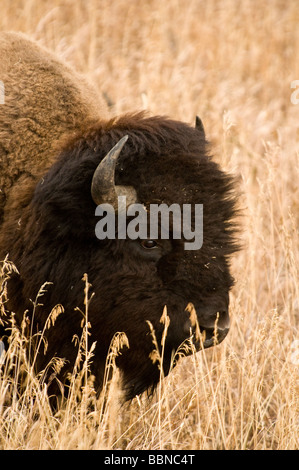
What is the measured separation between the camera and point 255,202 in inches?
231

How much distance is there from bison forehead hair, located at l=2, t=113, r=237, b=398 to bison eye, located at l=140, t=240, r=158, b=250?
2 cm

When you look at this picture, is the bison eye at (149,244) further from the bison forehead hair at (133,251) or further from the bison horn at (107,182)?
the bison horn at (107,182)

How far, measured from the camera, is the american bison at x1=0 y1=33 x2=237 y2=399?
3.10 metres

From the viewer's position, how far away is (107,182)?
304 centimetres

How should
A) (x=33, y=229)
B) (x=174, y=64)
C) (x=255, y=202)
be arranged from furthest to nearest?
(x=174, y=64)
(x=255, y=202)
(x=33, y=229)

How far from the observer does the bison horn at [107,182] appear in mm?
3031

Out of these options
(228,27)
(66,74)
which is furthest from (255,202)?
(228,27)

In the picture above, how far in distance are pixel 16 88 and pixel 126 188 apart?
3.49ft

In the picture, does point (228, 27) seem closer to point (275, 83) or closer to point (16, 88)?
point (275, 83)

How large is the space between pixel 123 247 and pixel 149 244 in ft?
0.42

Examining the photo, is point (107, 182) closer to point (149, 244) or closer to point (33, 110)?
point (149, 244)

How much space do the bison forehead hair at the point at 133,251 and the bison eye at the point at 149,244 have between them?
18mm

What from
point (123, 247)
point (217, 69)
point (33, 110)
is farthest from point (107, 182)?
point (217, 69)

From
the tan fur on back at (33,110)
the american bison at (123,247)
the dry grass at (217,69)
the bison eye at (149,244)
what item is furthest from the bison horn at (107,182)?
the dry grass at (217,69)
